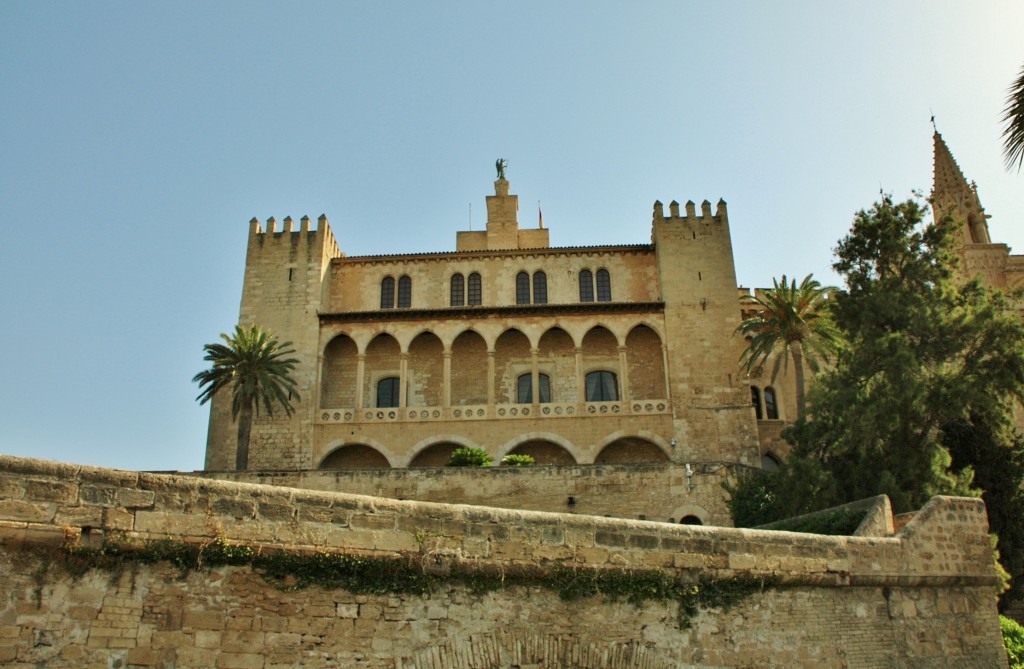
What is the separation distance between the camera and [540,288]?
38.8 metres

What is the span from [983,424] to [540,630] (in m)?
18.0

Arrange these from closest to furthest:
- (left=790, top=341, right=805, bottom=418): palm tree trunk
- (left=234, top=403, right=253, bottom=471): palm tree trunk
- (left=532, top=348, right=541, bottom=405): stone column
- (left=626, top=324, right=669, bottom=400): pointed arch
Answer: (left=790, top=341, right=805, bottom=418): palm tree trunk, (left=234, top=403, right=253, bottom=471): palm tree trunk, (left=532, top=348, right=541, bottom=405): stone column, (left=626, top=324, right=669, bottom=400): pointed arch

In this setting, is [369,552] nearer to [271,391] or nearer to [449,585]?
[449,585]

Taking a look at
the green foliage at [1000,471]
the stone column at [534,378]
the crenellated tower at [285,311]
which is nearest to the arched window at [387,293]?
the crenellated tower at [285,311]

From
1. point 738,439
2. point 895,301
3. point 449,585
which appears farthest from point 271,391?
point 449,585

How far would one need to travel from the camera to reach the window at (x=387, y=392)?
3684 centimetres

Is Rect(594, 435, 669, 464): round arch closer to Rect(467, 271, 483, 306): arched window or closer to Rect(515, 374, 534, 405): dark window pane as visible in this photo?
Rect(515, 374, 534, 405): dark window pane

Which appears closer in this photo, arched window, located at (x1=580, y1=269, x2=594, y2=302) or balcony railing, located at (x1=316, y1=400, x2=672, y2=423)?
balcony railing, located at (x1=316, y1=400, x2=672, y2=423)

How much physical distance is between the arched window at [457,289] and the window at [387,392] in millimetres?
4402

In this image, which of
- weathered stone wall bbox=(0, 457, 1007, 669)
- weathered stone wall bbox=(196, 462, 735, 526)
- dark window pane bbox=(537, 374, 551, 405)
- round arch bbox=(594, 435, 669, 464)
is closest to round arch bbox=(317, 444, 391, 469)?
dark window pane bbox=(537, 374, 551, 405)

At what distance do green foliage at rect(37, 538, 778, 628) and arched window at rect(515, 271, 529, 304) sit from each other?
29.0 metres

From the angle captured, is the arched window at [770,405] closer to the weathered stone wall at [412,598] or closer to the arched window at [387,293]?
the arched window at [387,293]

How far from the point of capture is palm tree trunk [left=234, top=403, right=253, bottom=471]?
31.7 meters

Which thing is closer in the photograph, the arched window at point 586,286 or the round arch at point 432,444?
the round arch at point 432,444
